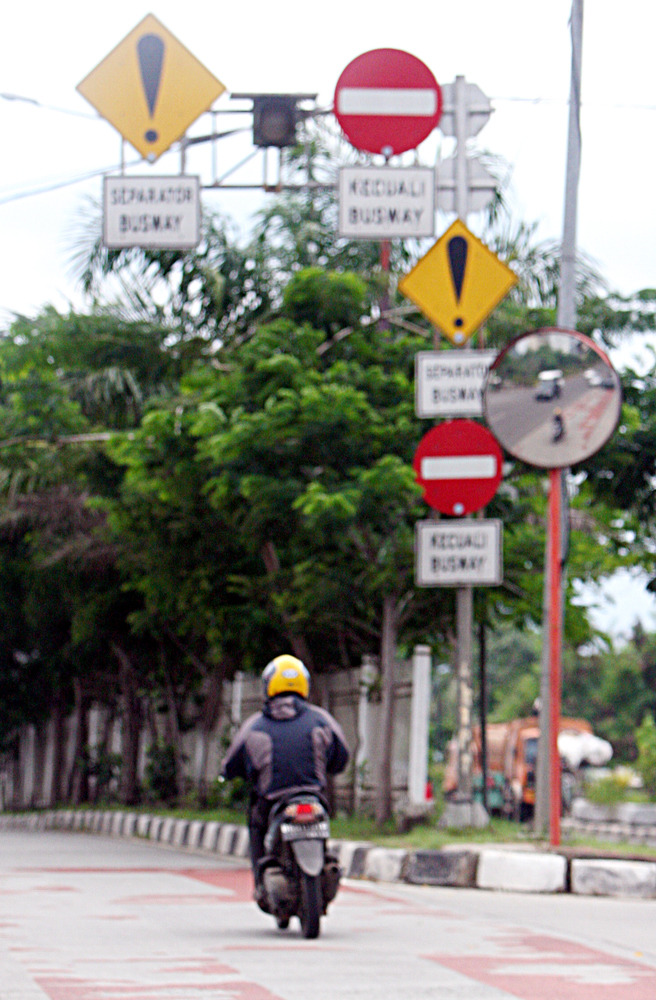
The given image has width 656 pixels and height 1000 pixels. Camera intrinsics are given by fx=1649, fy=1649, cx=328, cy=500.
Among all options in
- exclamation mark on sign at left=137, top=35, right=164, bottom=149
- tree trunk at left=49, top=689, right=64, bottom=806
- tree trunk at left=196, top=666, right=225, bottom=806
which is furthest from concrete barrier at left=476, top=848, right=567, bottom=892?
tree trunk at left=49, top=689, right=64, bottom=806

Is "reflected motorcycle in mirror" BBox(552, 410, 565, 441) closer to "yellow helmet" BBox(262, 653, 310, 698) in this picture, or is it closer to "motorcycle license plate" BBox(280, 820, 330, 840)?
"yellow helmet" BBox(262, 653, 310, 698)

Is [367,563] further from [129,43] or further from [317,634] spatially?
[129,43]

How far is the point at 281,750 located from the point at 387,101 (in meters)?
5.00

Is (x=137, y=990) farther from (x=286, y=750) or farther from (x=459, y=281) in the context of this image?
(x=459, y=281)

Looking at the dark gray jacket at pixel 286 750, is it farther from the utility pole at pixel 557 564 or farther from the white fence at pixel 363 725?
the white fence at pixel 363 725

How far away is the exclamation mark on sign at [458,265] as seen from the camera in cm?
1347

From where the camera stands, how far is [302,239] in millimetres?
20344

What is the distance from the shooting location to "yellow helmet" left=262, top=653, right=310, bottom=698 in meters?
9.29

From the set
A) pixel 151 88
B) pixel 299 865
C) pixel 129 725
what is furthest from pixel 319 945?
pixel 129 725

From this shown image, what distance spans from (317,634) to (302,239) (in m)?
4.89

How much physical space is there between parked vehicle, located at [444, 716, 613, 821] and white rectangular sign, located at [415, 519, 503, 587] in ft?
71.9

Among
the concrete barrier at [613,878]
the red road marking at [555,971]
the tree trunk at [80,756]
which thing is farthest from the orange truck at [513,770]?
the red road marking at [555,971]

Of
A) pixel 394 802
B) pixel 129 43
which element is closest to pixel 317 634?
pixel 394 802

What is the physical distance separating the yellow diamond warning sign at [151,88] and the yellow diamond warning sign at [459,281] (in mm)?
2881
